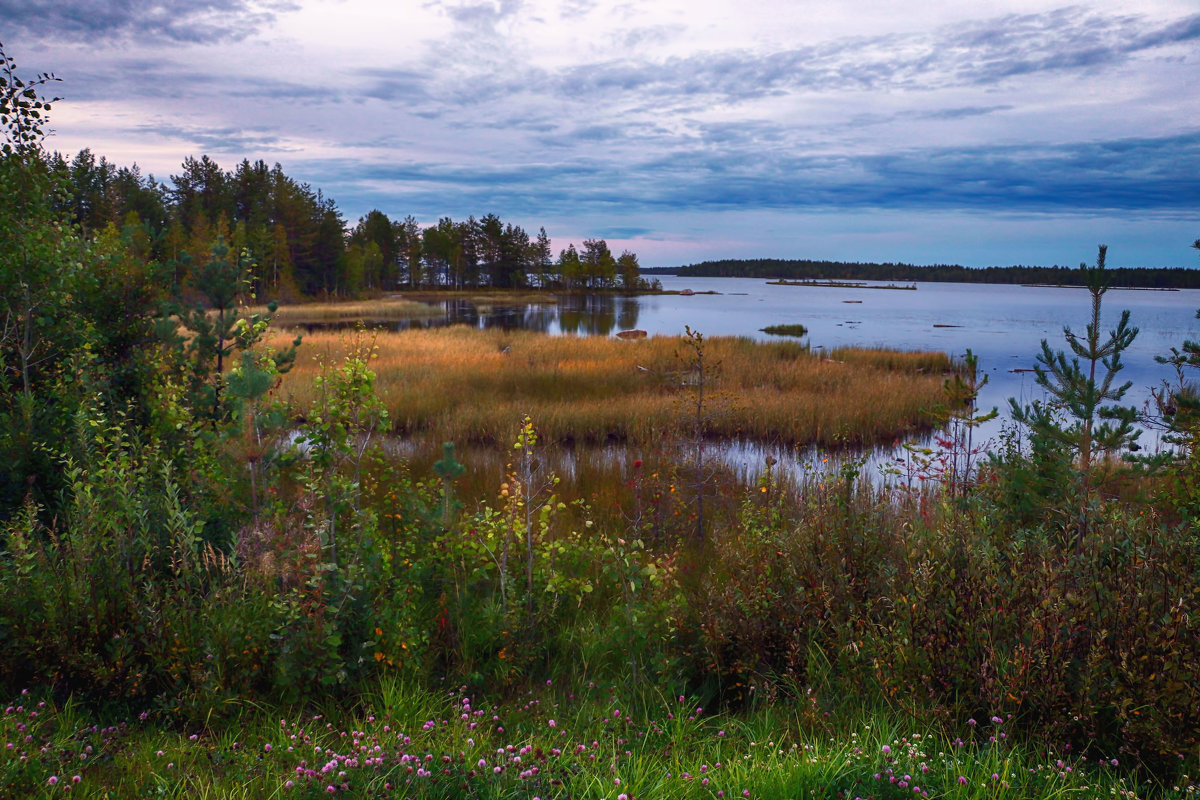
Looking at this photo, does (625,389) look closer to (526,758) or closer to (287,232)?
(526,758)

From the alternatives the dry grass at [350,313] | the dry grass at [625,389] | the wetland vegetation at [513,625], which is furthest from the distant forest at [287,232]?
the wetland vegetation at [513,625]

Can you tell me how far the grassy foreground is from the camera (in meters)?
3.06

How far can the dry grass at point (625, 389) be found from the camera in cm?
1638

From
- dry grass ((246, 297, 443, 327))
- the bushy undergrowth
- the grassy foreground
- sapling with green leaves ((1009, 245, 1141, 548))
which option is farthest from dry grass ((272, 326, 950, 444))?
dry grass ((246, 297, 443, 327))

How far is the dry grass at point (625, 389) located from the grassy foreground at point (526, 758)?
6291mm

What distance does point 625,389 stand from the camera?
2177cm

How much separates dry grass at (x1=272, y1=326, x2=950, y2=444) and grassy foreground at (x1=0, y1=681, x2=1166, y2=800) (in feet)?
20.6

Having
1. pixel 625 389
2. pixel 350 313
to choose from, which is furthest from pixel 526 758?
pixel 350 313

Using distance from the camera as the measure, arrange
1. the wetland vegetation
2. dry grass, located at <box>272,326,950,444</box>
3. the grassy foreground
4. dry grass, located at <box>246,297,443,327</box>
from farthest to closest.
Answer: dry grass, located at <box>246,297,443,327</box>, dry grass, located at <box>272,326,950,444</box>, the wetland vegetation, the grassy foreground

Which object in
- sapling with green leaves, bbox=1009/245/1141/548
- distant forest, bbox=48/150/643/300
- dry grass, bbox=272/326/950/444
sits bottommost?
dry grass, bbox=272/326/950/444

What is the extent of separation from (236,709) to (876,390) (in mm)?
19468

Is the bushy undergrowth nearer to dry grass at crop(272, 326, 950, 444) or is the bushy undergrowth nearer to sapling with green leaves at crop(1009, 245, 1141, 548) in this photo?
sapling with green leaves at crop(1009, 245, 1141, 548)

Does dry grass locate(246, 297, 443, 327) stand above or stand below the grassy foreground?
above

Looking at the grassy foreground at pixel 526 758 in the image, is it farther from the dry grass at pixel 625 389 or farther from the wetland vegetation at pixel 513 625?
the dry grass at pixel 625 389
